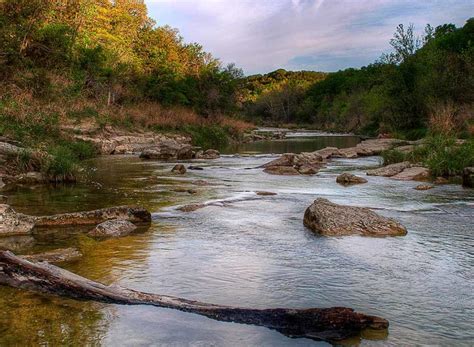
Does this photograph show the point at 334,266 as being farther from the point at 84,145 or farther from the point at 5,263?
the point at 84,145

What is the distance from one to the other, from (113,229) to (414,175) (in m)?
14.0

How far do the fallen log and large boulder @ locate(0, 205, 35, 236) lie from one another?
3.62 metres

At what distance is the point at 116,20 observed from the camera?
181 feet

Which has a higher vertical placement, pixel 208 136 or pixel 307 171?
pixel 208 136

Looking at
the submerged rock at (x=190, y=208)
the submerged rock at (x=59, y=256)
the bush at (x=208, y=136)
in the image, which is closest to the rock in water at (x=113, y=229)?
the submerged rock at (x=59, y=256)

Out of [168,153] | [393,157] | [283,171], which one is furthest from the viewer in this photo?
[168,153]

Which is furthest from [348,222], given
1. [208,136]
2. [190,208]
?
[208,136]

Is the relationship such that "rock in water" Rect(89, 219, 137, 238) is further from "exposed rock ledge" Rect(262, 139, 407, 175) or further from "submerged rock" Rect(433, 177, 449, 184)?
"exposed rock ledge" Rect(262, 139, 407, 175)

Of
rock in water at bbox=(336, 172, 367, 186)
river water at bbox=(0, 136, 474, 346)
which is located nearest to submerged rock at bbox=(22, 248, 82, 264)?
river water at bbox=(0, 136, 474, 346)

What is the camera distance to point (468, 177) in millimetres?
17844

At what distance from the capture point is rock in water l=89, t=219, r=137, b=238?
983cm

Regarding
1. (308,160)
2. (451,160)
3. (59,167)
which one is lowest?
(308,160)

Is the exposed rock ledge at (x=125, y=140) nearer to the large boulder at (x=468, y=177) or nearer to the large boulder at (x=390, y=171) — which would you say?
the large boulder at (x=390, y=171)

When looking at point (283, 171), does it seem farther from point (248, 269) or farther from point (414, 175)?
point (248, 269)
